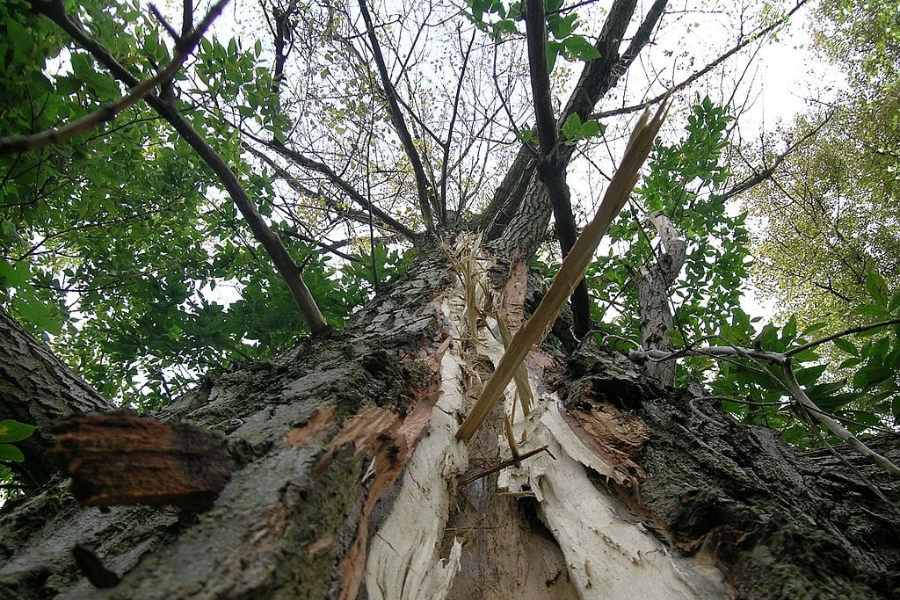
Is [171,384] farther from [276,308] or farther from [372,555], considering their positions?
[372,555]

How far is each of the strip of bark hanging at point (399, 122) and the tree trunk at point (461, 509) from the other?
2.79 m

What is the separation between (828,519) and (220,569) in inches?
54.8

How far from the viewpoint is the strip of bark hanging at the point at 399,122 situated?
3.60 m

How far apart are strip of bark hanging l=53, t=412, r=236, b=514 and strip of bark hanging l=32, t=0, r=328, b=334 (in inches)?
57.1

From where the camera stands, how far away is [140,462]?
59 cm

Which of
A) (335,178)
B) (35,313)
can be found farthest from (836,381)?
(335,178)

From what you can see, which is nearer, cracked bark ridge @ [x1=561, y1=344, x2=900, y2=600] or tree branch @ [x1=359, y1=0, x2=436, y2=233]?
cracked bark ridge @ [x1=561, y1=344, x2=900, y2=600]

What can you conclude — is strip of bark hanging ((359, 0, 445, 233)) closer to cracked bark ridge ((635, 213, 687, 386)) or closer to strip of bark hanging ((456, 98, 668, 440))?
cracked bark ridge ((635, 213, 687, 386))

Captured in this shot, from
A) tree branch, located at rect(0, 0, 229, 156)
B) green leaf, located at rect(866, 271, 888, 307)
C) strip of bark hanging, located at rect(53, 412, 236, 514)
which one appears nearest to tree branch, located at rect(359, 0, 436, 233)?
green leaf, located at rect(866, 271, 888, 307)

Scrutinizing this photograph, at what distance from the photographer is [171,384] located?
2.95 metres

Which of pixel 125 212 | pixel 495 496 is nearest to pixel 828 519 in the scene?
pixel 495 496

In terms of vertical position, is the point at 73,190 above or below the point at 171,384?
above

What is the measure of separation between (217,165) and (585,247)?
1716 millimetres

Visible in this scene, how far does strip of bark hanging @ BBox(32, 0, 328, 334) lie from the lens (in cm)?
158
